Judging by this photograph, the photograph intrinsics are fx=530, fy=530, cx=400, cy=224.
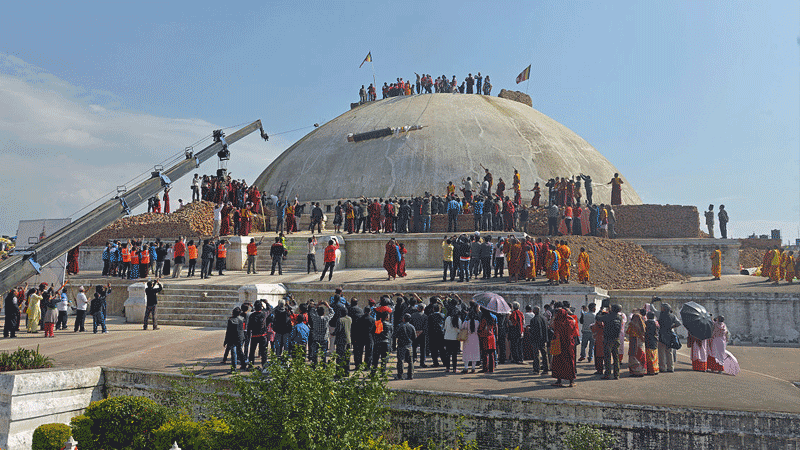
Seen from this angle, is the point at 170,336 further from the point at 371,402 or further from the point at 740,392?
the point at 740,392

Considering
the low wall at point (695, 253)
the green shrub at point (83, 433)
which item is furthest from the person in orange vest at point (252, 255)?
the low wall at point (695, 253)

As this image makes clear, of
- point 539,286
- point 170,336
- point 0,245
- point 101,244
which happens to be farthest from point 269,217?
point 0,245

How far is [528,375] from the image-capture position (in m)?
9.09

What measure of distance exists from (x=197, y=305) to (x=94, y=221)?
480 cm

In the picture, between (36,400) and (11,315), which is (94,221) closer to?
(11,315)

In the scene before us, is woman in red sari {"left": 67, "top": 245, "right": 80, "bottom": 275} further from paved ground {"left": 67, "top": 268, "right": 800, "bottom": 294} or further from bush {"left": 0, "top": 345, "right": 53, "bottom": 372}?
bush {"left": 0, "top": 345, "right": 53, "bottom": 372}

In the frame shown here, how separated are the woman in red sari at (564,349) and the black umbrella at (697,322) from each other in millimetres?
2595

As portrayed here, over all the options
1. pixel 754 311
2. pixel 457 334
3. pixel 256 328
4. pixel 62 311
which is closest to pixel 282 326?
pixel 256 328

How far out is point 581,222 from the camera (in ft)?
66.2

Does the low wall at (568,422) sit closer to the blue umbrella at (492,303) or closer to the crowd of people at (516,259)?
the blue umbrella at (492,303)

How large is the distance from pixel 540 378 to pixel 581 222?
12.5 meters

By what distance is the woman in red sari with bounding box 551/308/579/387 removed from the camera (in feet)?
26.8

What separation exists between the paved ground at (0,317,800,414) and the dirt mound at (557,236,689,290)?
3466mm

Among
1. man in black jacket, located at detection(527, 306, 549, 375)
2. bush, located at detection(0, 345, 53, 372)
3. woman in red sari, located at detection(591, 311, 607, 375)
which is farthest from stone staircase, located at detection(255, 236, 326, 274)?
woman in red sari, located at detection(591, 311, 607, 375)
